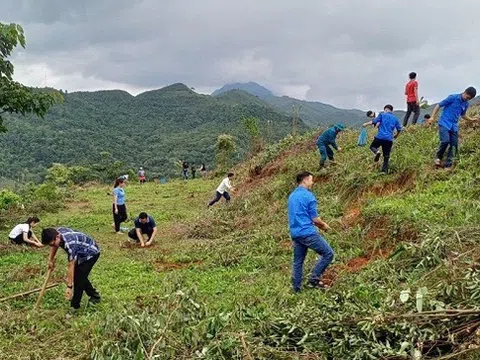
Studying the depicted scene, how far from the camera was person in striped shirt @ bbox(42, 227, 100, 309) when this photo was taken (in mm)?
6996

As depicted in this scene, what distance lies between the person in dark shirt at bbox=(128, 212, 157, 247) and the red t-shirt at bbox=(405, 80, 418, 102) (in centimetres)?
814

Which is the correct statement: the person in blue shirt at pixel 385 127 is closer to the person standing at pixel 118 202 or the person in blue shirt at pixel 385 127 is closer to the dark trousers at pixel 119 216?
the person standing at pixel 118 202

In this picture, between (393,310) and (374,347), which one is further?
(393,310)

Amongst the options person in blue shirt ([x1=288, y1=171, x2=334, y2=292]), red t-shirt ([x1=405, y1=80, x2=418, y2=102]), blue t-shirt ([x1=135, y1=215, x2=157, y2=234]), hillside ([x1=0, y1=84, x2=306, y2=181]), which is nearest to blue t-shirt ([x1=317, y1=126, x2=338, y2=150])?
red t-shirt ([x1=405, y1=80, x2=418, y2=102])

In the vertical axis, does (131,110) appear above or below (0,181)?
above

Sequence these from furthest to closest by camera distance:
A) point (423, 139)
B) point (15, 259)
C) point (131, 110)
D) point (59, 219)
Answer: point (131, 110)
point (59, 219)
point (423, 139)
point (15, 259)

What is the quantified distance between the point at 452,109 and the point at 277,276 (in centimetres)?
489

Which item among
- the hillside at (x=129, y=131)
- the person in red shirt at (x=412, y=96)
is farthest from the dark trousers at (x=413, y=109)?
the hillside at (x=129, y=131)

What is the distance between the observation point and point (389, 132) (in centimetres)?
1096

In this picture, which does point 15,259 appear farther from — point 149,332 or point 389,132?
point 389,132

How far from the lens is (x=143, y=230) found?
39.8 ft

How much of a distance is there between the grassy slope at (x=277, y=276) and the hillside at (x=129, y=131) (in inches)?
1159

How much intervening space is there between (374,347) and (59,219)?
13972 mm

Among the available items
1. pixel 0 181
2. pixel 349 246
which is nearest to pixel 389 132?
pixel 349 246
